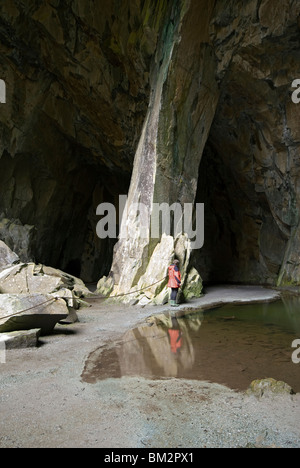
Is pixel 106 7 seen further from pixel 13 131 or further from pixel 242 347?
pixel 242 347

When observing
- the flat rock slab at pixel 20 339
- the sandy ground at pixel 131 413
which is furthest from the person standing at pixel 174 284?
the sandy ground at pixel 131 413

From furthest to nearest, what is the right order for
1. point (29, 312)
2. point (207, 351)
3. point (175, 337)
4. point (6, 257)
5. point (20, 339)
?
point (6, 257) < point (175, 337) < point (29, 312) < point (20, 339) < point (207, 351)

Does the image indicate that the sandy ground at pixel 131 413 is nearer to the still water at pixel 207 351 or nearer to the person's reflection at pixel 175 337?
the still water at pixel 207 351

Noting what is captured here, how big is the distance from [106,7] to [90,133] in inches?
226

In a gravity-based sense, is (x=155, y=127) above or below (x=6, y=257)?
above

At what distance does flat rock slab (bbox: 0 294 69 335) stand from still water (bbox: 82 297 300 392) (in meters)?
1.14

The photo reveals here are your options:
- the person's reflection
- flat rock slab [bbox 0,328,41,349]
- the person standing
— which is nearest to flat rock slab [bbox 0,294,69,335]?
flat rock slab [bbox 0,328,41,349]

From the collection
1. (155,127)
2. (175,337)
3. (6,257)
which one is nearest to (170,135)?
(155,127)

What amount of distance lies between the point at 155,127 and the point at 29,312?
8.09 metres

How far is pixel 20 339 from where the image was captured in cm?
463

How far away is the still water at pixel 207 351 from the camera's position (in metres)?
3.49

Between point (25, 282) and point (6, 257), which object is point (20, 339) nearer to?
point (25, 282)
